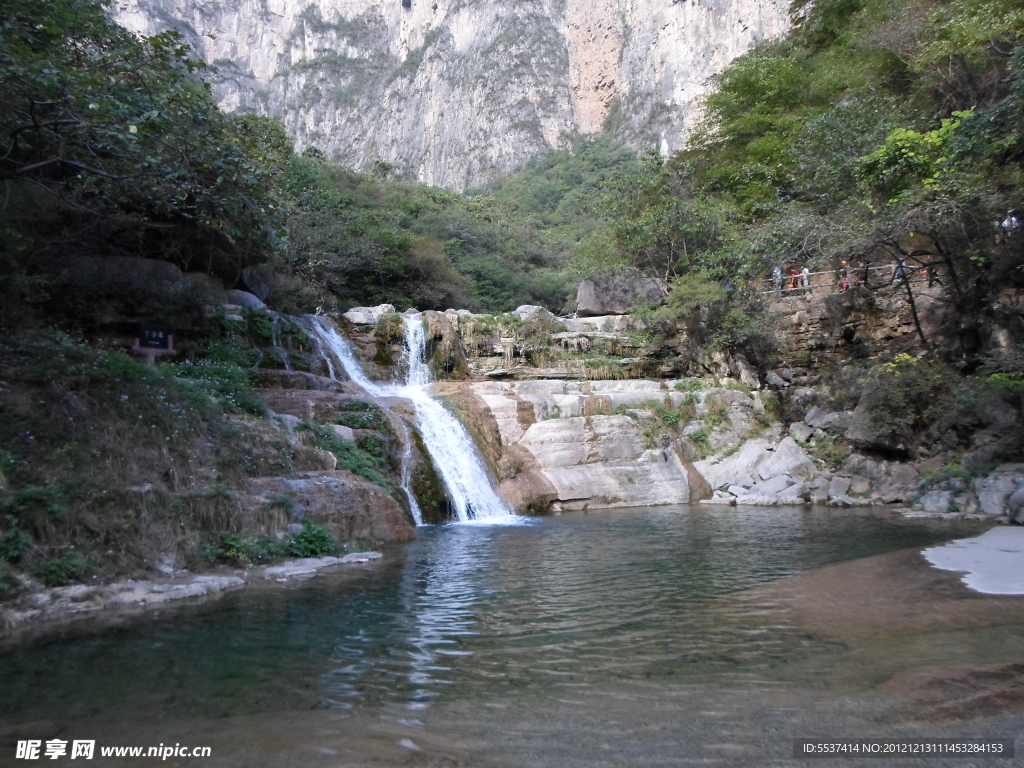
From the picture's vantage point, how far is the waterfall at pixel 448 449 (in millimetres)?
13953

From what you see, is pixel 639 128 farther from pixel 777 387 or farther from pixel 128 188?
pixel 128 188

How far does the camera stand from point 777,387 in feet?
67.3

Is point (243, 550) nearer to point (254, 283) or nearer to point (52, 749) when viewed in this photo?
point (52, 749)

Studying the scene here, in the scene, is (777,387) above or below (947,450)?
above

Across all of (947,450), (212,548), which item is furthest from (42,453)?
(947,450)

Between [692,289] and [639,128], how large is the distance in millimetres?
60142

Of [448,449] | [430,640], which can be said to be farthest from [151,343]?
[430,640]

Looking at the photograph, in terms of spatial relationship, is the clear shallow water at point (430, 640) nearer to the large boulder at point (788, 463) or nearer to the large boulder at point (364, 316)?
the large boulder at point (788, 463)

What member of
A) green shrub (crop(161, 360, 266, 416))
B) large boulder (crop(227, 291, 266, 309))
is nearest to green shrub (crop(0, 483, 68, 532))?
green shrub (crop(161, 360, 266, 416))

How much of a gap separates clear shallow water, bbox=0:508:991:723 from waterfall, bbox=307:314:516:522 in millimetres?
4792

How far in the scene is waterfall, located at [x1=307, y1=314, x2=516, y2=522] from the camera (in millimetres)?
13953

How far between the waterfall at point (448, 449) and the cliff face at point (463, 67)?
5856cm

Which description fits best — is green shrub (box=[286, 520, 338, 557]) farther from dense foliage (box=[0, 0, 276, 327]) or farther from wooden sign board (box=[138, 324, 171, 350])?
wooden sign board (box=[138, 324, 171, 350])

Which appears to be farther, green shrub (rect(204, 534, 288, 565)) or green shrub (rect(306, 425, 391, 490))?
green shrub (rect(306, 425, 391, 490))
